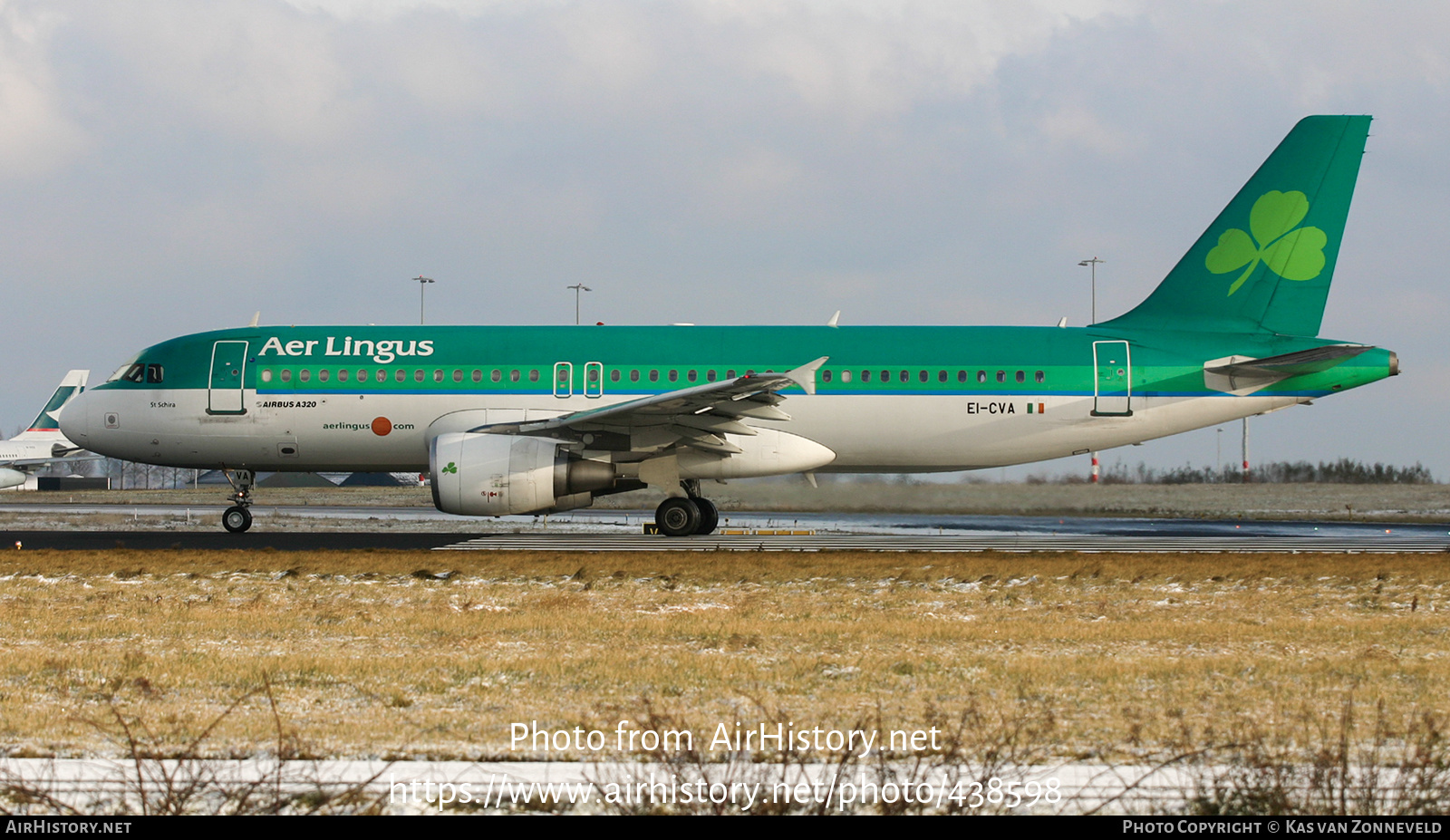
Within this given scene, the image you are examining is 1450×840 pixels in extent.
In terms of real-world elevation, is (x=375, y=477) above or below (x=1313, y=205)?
below

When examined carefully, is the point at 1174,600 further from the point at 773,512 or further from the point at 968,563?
the point at 773,512

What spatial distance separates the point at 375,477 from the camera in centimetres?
8044

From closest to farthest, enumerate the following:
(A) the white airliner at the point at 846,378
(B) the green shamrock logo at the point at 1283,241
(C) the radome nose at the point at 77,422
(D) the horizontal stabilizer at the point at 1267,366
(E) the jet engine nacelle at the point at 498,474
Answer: (E) the jet engine nacelle at the point at 498,474, (D) the horizontal stabilizer at the point at 1267,366, (A) the white airliner at the point at 846,378, (B) the green shamrock logo at the point at 1283,241, (C) the radome nose at the point at 77,422

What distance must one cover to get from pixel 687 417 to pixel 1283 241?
37.7ft

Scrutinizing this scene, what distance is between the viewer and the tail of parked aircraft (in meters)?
60.2

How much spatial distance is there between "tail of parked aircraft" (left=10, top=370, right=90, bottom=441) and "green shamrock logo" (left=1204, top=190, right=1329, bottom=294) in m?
58.1

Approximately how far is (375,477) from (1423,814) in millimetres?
81147

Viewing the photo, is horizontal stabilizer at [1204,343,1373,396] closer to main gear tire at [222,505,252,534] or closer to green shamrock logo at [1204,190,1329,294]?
green shamrock logo at [1204,190,1329,294]

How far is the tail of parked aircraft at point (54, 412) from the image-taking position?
2368 inches

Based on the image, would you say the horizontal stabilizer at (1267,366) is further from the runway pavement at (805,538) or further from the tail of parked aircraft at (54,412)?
the tail of parked aircraft at (54,412)

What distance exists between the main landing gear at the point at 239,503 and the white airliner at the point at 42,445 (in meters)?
37.4

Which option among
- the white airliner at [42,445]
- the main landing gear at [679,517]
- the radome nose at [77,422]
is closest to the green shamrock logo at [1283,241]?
the main landing gear at [679,517]

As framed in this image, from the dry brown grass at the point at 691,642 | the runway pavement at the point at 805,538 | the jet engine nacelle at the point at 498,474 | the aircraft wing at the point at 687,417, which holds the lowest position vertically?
the dry brown grass at the point at 691,642
